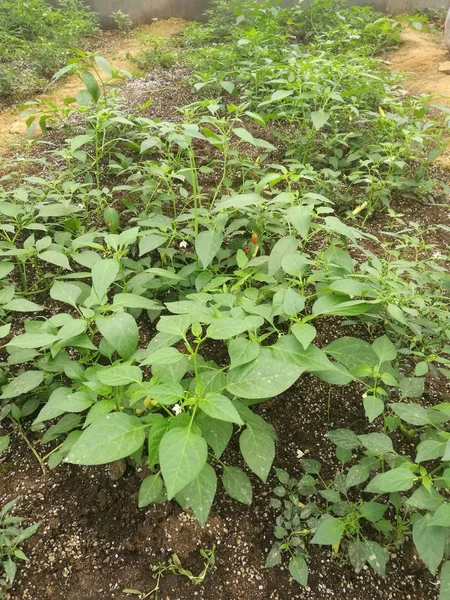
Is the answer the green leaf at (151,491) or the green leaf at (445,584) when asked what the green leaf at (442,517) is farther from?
the green leaf at (151,491)

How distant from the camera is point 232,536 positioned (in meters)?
1.29

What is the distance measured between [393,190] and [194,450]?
2.27 meters

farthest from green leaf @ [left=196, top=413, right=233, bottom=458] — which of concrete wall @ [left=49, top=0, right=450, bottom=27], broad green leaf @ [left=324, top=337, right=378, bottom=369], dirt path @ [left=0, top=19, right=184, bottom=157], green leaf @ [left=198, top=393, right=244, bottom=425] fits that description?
concrete wall @ [left=49, top=0, right=450, bottom=27]

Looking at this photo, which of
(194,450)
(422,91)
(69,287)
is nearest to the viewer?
(194,450)

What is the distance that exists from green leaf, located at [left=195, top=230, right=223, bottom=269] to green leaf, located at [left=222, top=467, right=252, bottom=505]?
74 cm

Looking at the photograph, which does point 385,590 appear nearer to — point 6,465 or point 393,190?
point 6,465

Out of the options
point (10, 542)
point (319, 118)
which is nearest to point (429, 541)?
point (10, 542)

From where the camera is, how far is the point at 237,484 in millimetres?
1280

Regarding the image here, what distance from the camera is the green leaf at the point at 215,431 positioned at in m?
1.17

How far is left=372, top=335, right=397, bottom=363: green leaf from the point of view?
1357mm

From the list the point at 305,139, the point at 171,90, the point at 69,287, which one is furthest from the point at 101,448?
the point at 171,90

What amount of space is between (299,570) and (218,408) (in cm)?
57

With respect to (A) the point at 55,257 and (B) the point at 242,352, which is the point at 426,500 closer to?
(B) the point at 242,352

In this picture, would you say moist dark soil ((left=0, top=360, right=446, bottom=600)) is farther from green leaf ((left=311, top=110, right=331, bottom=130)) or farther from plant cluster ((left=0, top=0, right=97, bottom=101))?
plant cluster ((left=0, top=0, right=97, bottom=101))
